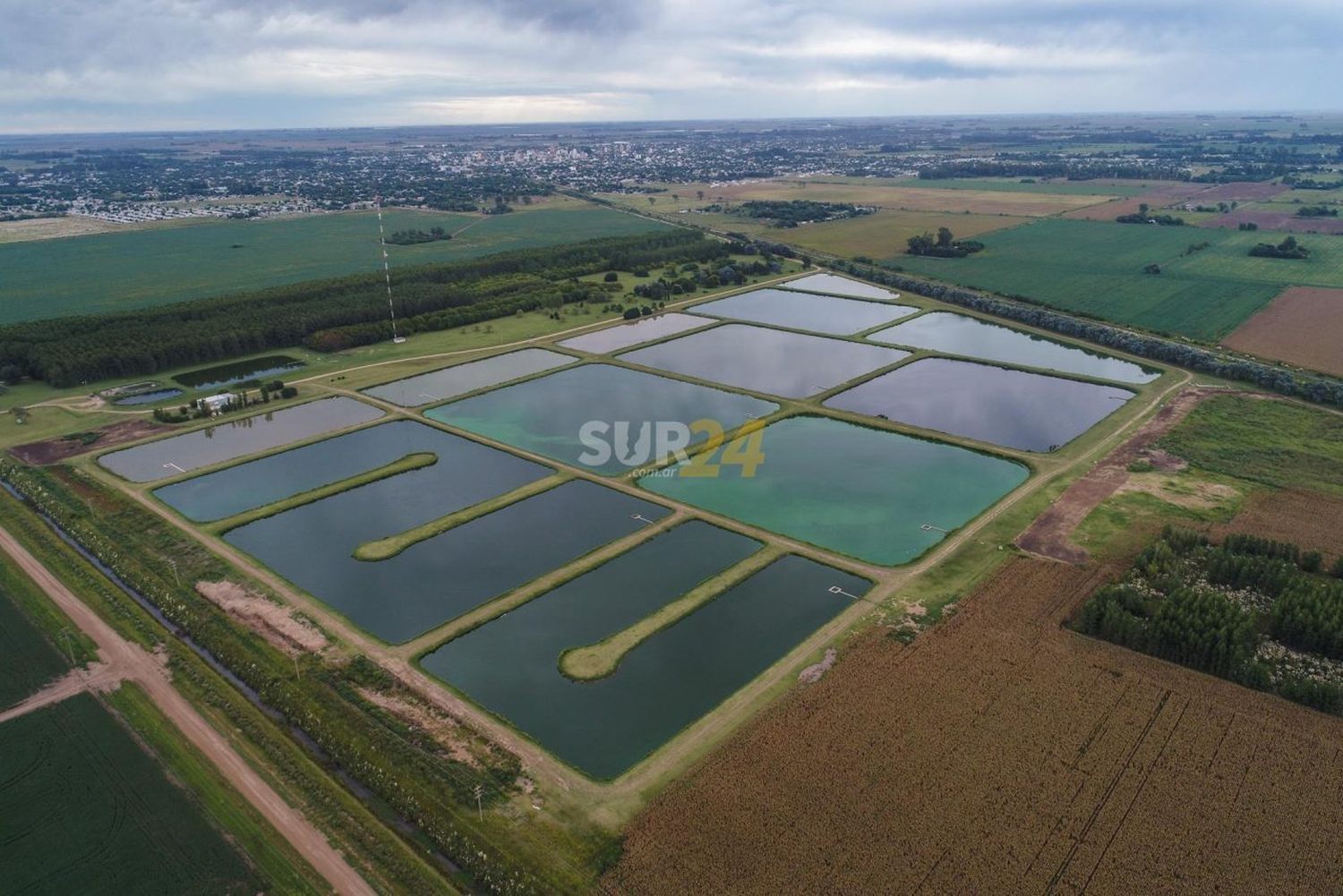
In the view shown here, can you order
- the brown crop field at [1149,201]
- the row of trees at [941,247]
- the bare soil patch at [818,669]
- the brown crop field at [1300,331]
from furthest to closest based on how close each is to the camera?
the brown crop field at [1149,201], the row of trees at [941,247], the brown crop field at [1300,331], the bare soil patch at [818,669]

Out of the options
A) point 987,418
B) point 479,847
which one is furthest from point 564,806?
point 987,418

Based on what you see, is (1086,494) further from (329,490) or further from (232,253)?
(232,253)

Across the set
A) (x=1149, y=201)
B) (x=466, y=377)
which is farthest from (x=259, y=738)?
(x=1149, y=201)

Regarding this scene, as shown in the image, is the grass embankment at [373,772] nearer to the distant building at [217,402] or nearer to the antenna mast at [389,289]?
the distant building at [217,402]

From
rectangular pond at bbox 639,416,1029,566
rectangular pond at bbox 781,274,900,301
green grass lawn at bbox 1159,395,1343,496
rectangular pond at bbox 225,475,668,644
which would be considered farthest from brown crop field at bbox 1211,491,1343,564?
rectangular pond at bbox 781,274,900,301

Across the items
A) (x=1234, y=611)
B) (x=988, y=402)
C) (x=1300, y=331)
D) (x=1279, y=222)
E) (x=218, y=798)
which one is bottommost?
(x=218, y=798)

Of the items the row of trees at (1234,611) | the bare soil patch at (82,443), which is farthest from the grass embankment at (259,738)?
the row of trees at (1234,611)
